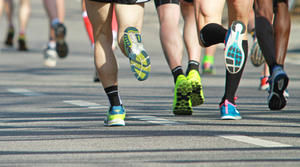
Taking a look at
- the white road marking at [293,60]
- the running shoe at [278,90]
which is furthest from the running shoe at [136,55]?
the white road marking at [293,60]

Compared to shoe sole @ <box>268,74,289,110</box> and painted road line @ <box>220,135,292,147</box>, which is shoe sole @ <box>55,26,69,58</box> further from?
painted road line @ <box>220,135,292,147</box>

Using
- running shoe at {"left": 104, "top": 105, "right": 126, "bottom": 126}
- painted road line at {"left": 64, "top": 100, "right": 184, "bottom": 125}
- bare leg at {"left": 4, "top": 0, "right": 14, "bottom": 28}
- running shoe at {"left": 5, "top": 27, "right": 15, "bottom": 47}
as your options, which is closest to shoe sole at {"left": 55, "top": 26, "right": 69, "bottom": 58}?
painted road line at {"left": 64, "top": 100, "right": 184, "bottom": 125}

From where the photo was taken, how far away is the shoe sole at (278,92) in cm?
689

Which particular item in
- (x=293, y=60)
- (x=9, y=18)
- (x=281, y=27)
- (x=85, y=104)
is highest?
(x=281, y=27)

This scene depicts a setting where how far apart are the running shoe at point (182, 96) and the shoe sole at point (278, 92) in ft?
2.18

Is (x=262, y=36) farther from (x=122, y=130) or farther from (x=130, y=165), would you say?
(x=130, y=165)

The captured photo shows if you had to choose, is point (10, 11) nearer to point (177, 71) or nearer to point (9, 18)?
point (9, 18)

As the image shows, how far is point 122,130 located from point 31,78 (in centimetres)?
575

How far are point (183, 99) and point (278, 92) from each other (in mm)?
769

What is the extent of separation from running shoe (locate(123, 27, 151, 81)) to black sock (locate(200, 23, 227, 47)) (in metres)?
0.58

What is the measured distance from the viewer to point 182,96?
7102mm

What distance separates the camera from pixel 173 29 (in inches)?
295

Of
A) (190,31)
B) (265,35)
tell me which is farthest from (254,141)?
(190,31)

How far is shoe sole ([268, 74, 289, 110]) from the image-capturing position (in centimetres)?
689
